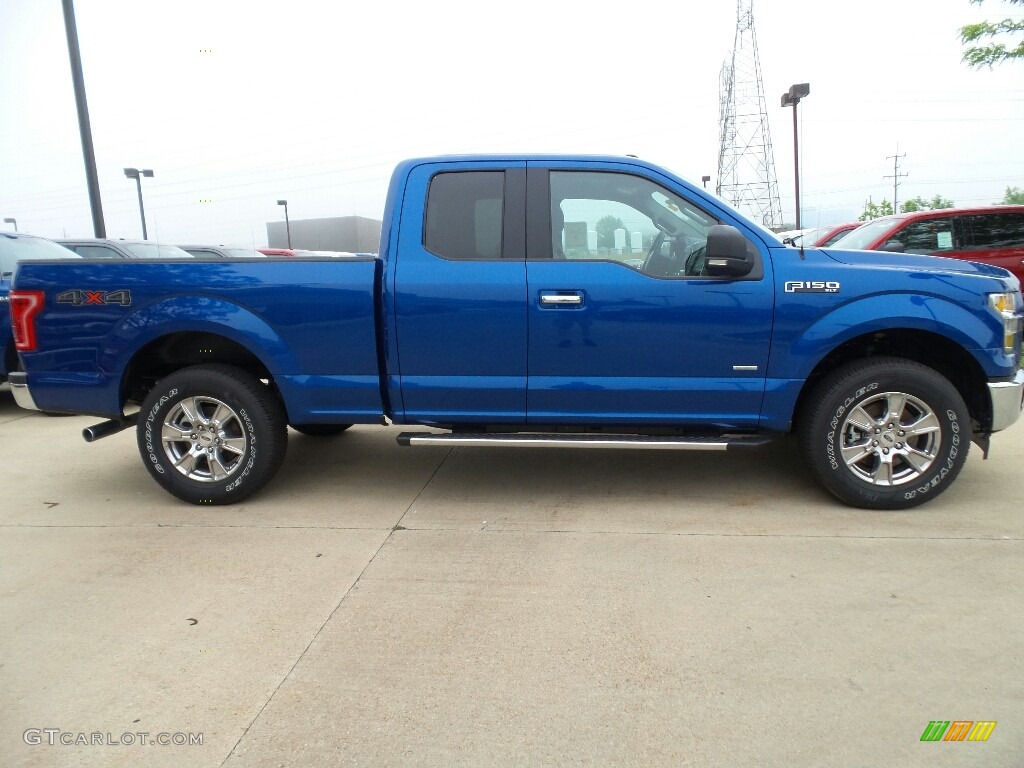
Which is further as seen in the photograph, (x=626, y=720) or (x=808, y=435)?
(x=808, y=435)

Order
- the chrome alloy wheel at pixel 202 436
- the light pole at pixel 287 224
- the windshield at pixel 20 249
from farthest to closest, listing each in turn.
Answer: the light pole at pixel 287 224
the windshield at pixel 20 249
the chrome alloy wheel at pixel 202 436

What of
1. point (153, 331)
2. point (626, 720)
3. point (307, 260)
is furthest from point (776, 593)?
point (153, 331)

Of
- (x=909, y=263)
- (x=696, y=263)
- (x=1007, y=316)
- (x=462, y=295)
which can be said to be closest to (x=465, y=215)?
(x=462, y=295)

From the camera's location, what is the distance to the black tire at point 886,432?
392 centimetres

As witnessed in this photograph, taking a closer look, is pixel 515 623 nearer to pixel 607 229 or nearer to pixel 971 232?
pixel 607 229

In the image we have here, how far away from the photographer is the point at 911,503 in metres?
4.06

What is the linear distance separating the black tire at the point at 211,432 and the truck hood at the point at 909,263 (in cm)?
353

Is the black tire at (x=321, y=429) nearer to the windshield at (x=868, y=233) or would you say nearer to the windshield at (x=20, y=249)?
the windshield at (x=20, y=249)

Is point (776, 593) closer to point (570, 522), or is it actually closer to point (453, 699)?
point (570, 522)

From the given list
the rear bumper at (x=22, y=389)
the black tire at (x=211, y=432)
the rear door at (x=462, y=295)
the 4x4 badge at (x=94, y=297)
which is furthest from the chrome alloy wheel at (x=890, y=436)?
the rear bumper at (x=22, y=389)

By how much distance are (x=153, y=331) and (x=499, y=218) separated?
2174 mm

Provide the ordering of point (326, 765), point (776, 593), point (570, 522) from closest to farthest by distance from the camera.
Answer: point (326, 765) → point (776, 593) → point (570, 522)

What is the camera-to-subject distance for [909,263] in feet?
13.0

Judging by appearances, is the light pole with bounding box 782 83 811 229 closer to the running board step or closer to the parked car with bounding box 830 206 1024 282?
the parked car with bounding box 830 206 1024 282
